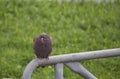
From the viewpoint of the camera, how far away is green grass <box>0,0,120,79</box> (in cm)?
421

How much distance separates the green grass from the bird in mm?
2072

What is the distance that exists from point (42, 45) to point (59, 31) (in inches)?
126

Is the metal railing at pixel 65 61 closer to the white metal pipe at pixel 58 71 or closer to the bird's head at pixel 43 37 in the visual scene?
the white metal pipe at pixel 58 71

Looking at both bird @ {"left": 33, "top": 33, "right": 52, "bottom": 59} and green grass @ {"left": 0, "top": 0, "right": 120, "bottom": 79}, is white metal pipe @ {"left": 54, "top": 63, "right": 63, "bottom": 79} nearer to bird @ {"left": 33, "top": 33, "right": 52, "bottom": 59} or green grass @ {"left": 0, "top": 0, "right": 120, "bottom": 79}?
bird @ {"left": 33, "top": 33, "right": 52, "bottom": 59}

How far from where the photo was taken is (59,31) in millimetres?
5098

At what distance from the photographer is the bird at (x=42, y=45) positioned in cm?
190

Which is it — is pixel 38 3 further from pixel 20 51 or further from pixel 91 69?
pixel 91 69

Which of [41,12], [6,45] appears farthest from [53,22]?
[6,45]

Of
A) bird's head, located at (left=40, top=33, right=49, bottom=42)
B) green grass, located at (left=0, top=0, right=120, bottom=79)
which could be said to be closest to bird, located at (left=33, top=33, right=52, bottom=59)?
bird's head, located at (left=40, top=33, right=49, bottom=42)

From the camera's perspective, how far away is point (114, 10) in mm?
5914

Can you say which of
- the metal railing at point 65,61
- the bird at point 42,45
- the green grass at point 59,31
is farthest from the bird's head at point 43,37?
the green grass at point 59,31

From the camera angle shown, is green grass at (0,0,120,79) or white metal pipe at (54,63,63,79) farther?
green grass at (0,0,120,79)

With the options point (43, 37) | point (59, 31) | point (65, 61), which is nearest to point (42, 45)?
point (43, 37)

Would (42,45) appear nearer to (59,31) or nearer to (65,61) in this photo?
(65,61)
